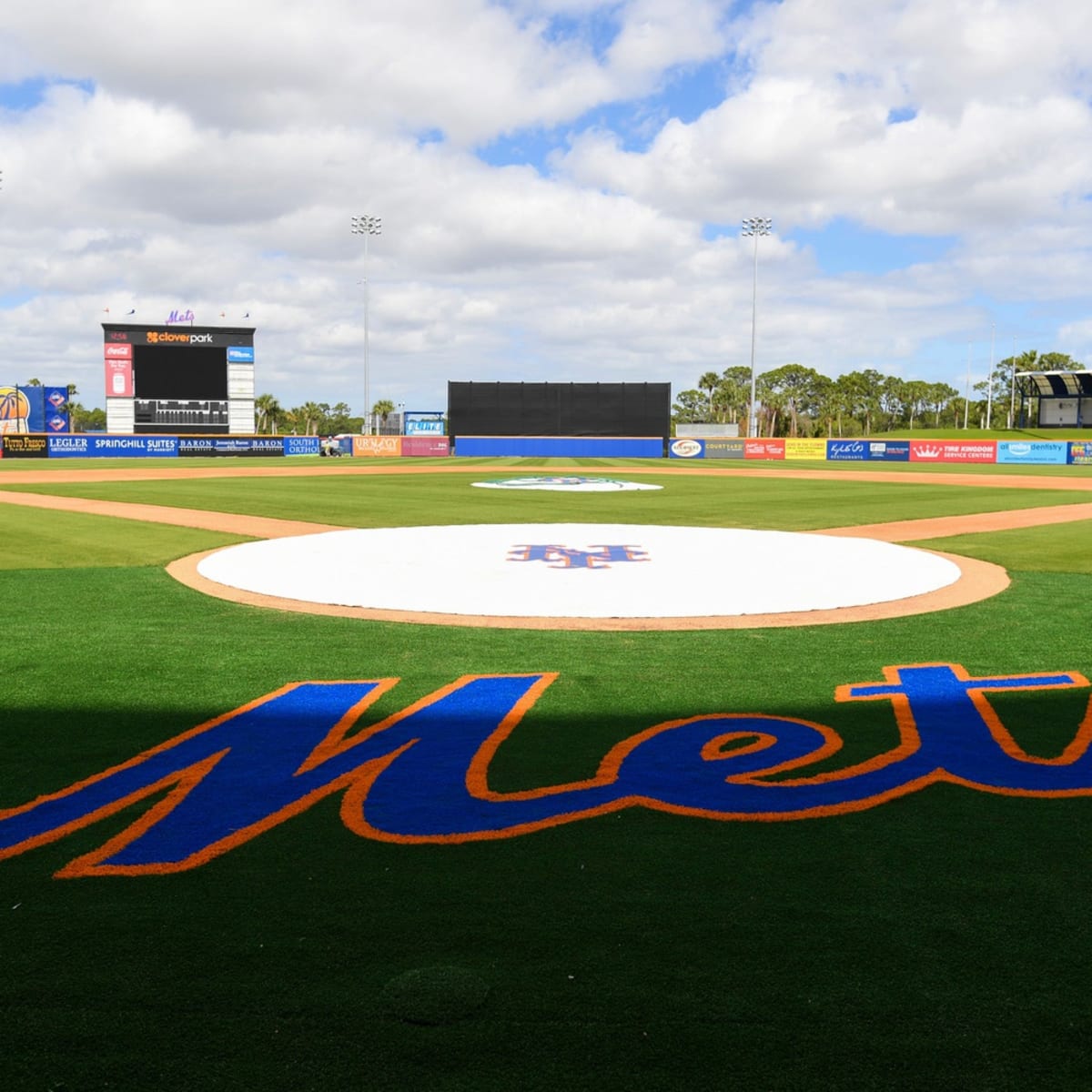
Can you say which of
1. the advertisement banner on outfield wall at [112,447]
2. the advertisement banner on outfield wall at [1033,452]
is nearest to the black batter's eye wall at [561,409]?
the advertisement banner on outfield wall at [112,447]

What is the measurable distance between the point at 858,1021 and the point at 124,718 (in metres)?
4.56

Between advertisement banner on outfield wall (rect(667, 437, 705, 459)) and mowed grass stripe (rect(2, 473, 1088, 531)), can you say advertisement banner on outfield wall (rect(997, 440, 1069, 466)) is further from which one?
mowed grass stripe (rect(2, 473, 1088, 531))

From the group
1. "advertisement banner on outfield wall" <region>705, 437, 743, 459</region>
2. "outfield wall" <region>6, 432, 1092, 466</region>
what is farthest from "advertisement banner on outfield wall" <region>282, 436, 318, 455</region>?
"advertisement banner on outfield wall" <region>705, 437, 743, 459</region>

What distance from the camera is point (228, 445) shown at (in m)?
62.7

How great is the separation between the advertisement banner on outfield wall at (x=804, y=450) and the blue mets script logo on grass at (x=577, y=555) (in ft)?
165

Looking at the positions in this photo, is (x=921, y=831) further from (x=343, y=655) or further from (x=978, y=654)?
(x=343, y=655)

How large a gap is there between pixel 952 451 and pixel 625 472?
86.9 feet

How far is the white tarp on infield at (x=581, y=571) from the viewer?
31.7ft

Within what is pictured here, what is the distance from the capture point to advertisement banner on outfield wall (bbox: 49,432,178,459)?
56.6 m

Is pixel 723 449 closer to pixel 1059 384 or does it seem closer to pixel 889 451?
pixel 889 451

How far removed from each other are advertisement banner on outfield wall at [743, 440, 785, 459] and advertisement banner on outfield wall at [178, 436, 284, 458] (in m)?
31.2

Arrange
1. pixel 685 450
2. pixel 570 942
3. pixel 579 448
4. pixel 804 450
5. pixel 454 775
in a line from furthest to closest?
pixel 579 448
pixel 685 450
pixel 804 450
pixel 454 775
pixel 570 942

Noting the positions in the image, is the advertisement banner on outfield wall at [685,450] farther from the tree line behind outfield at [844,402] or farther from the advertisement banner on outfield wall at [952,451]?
the tree line behind outfield at [844,402]

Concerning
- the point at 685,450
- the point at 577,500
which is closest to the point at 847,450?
the point at 685,450
